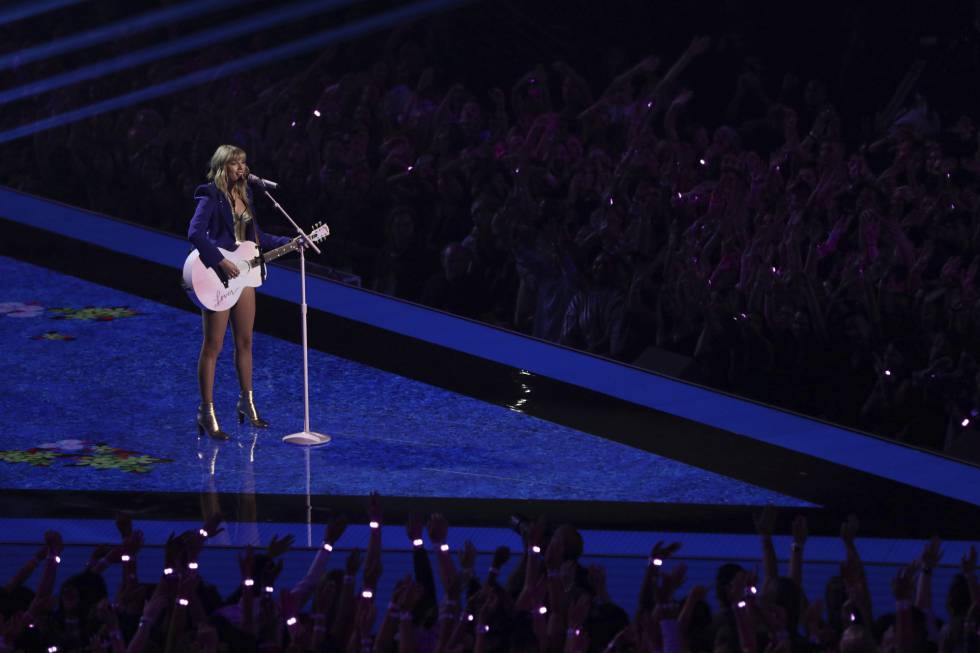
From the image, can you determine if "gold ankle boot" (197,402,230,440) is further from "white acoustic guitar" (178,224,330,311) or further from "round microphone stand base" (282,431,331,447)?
"white acoustic guitar" (178,224,330,311)

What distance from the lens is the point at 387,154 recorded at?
10016 millimetres

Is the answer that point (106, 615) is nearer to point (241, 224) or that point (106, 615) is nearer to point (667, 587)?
point (667, 587)

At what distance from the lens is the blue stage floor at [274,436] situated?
7.04 meters

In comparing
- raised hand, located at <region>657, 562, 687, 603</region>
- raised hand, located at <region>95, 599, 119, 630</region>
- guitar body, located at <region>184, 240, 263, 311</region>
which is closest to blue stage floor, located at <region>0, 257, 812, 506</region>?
guitar body, located at <region>184, 240, 263, 311</region>

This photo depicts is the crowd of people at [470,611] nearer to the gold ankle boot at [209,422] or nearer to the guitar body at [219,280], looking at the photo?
the guitar body at [219,280]

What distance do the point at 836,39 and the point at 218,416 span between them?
4.39 meters

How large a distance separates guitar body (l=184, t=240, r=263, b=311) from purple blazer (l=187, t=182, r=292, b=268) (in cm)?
4

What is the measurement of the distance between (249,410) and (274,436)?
0.17 meters

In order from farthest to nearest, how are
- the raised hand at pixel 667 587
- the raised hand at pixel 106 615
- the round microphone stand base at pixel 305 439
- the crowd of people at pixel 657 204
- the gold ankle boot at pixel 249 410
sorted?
the crowd of people at pixel 657 204 → the gold ankle boot at pixel 249 410 → the round microphone stand base at pixel 305 439 → the raised hand at pixel 667 587 → the raised hand at pixel 106 615

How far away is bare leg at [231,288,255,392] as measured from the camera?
7.37 m

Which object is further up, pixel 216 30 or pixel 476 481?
pixel 216 30

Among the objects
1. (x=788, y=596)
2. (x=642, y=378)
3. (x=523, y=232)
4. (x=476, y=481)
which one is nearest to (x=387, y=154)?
(x=523, y=232)

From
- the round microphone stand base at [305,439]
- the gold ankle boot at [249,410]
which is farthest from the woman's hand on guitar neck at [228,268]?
the round microphone stand base at [305,439]

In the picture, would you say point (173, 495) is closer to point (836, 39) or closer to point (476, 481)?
point (476, 481)
